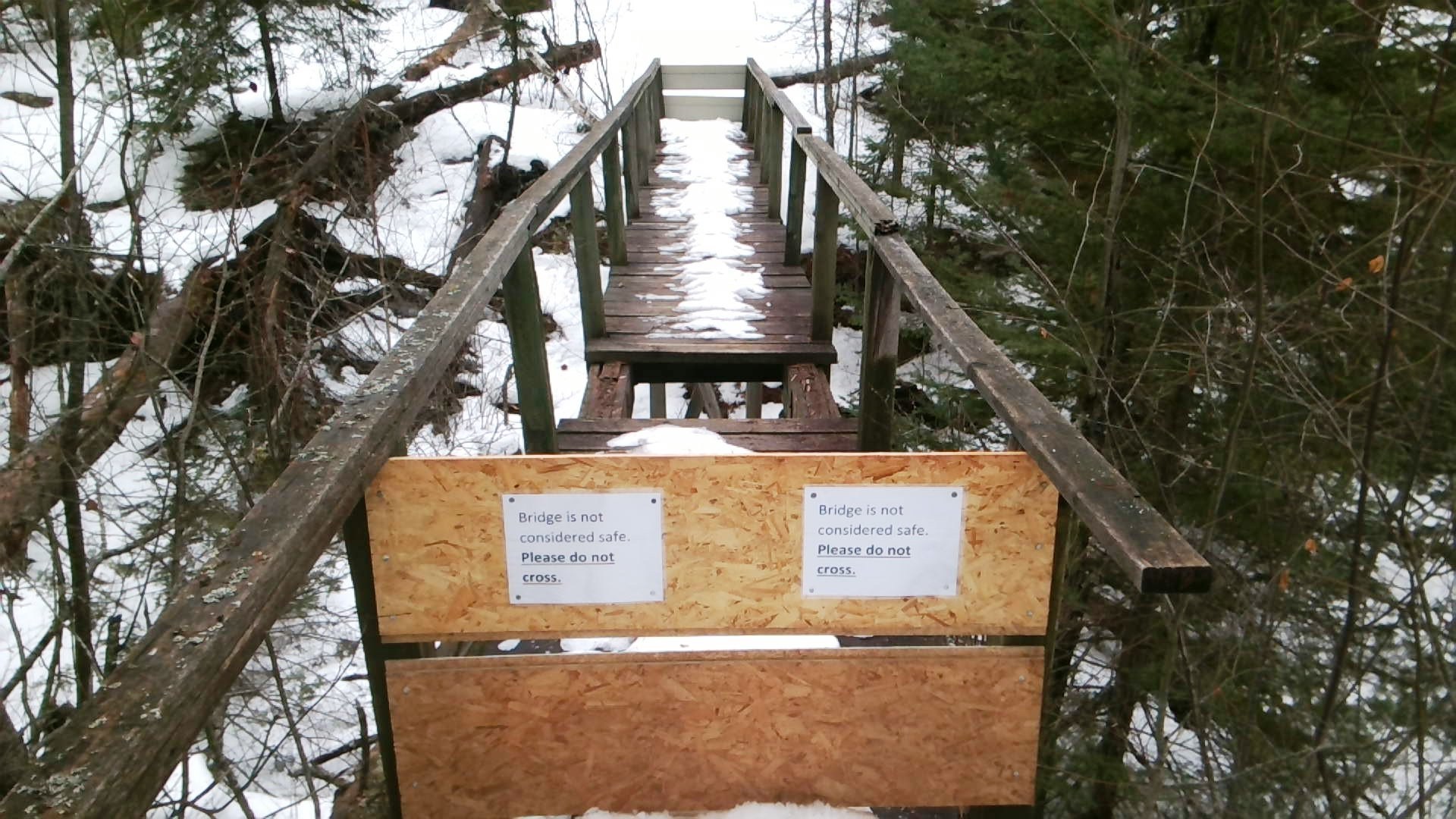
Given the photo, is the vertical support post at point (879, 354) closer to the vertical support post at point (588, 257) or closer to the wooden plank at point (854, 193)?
the wooden plank at point (854, 193)

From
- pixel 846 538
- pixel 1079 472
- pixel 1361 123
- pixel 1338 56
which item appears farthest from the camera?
pixel 1338 56

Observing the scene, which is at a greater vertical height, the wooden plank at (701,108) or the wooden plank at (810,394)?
the wooden plank at (701,108)

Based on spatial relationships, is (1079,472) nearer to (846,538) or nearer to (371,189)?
(846,538)

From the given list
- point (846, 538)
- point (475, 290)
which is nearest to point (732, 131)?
point (475, 290)

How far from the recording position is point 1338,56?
4.80 m

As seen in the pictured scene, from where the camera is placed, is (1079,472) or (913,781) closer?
(1079,472)

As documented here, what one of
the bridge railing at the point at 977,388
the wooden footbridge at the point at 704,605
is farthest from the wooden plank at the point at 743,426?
the wooden footbridge at the point at 704,605

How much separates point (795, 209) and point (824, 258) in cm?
162

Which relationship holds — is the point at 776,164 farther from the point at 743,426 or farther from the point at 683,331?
the point at 743,426

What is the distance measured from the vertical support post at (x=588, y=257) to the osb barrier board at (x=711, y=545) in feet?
9.15

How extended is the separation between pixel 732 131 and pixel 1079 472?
1085 centimetres

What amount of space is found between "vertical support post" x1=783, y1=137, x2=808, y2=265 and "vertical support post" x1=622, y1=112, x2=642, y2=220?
1493mm

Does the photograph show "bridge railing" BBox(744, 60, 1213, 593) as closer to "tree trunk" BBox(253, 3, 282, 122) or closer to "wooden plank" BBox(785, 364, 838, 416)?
"wooden plank" BBox(785, 364, 838, 416)

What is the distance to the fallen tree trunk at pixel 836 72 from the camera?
14.5m
